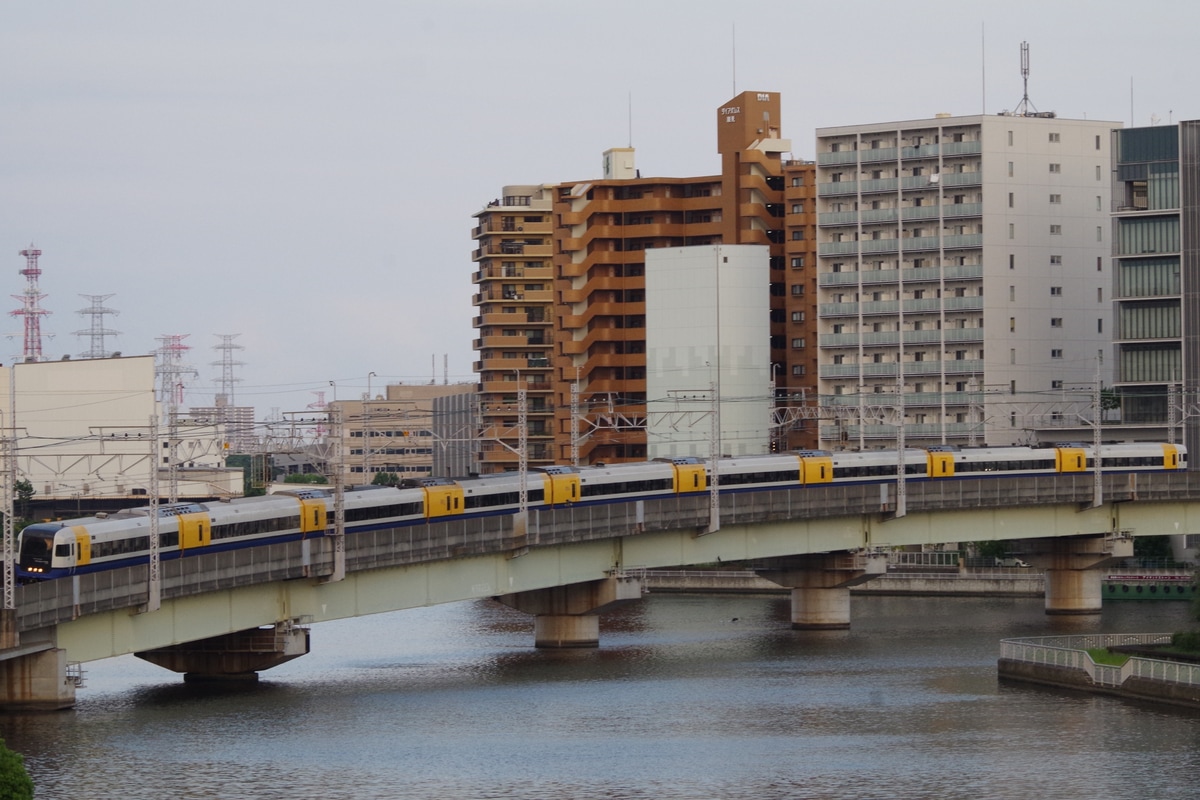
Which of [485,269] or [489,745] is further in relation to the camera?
[485,269]

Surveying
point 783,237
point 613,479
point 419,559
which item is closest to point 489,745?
point 419,559

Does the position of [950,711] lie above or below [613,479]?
below

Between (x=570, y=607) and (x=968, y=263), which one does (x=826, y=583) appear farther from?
(x=968, y=263)

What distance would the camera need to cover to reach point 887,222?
534ft

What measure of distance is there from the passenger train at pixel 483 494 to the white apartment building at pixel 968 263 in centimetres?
4576

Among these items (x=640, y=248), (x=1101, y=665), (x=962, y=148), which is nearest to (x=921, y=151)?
(x=962, y=148)

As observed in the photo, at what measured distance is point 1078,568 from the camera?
364ft

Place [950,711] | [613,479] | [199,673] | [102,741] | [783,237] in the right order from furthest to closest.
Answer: [783,237] < [613,479] < [199,673] < [950,711] < [102,741]

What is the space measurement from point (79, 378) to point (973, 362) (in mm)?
83235

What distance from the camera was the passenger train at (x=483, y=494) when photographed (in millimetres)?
71125

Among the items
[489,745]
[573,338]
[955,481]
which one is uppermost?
[573,338]

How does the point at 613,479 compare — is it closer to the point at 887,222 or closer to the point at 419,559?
the point at 419,559

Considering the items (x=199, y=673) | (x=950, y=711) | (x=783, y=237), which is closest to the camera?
(x=950, y=711)

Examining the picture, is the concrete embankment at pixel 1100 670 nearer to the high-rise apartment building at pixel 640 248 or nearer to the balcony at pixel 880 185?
the balcony at pixel 880 185
